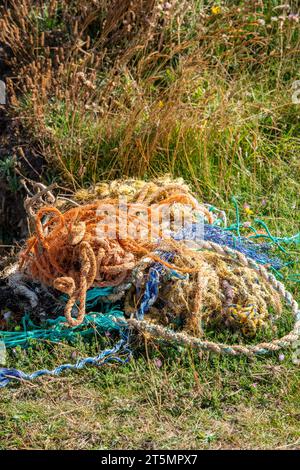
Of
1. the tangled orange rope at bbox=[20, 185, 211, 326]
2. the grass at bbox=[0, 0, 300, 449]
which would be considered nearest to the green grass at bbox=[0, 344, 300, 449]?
the grass at bbox=[0, 0, 300, 449]

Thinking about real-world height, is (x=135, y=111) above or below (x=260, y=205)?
above

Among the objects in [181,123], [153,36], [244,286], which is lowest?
[244,286]

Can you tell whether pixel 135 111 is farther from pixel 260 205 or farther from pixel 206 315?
pixel 206 315

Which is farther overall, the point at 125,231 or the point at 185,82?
the point at 185,82

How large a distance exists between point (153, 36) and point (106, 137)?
39.8 inches

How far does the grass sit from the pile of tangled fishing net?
0.15 meters

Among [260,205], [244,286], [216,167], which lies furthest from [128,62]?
[244,286]

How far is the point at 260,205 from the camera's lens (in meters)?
5.05

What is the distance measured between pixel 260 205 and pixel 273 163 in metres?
0.39

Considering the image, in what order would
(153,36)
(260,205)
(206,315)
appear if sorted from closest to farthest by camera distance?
(206,315) < (260,205) < (153,36)

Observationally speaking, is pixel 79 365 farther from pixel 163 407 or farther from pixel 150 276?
pixel 150 276
